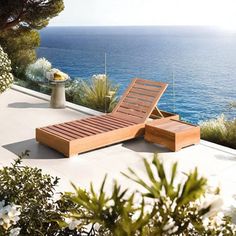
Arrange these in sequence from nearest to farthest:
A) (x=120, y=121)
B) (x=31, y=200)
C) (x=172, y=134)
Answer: (x=31, y=200)
(x=172, y=134)
(x=120, y=121)

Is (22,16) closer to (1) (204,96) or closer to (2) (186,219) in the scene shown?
(1) (204,96)

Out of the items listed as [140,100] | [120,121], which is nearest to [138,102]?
[140,100]

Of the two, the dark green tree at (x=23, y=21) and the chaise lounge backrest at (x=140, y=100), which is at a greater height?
the dark green tree at (x=23, y=21)

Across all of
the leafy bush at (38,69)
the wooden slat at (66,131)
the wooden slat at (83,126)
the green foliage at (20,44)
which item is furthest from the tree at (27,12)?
the wooden slat at (66,131)

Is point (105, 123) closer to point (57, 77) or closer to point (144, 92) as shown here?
point (144, 92)

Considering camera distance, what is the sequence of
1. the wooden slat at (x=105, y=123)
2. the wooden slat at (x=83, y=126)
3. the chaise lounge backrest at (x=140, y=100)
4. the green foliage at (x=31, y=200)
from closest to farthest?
the green foliage at (x=31, y=200) < the wooden slat at (x=83, y=126) < the wooden slat at (x=105, y=123) < the chaise lounge backrest at (x=140, y=100)

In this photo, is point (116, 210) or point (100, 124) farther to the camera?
point (100, 124)

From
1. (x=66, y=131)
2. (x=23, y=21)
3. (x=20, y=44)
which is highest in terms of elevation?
(x=23, y=21)

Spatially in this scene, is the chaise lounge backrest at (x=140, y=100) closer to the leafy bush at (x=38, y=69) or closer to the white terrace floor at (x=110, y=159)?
the white terrace floor at (x=110, y=159)

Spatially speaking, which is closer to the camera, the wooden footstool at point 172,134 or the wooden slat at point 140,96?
the wooden footstool at point 172,134

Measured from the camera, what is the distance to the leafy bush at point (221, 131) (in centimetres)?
598

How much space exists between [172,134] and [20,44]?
7.27m

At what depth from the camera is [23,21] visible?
11938 mm

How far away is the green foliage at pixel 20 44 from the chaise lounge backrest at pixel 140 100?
15.5 ft
